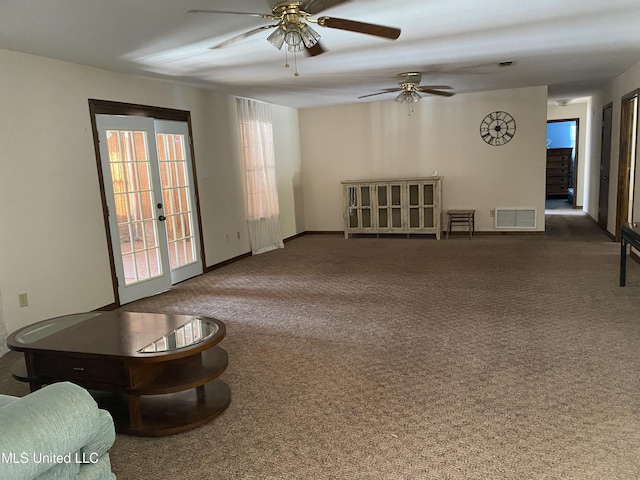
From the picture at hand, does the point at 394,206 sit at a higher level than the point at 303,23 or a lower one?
lower

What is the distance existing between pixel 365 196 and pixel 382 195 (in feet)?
1.00

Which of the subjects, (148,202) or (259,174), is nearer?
(148,202)

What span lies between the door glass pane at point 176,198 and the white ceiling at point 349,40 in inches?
31.8

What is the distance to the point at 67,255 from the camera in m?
4.25

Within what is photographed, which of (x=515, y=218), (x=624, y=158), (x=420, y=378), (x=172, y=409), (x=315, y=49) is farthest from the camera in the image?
(x=515, y=218)

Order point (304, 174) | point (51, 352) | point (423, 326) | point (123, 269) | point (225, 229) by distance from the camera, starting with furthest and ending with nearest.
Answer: point (304, 174), point (225, 229), point (123, 269), point (423, 326), point (51, 352)

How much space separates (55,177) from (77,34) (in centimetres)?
135

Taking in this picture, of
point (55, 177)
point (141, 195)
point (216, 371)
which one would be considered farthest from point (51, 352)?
point (141, 195)

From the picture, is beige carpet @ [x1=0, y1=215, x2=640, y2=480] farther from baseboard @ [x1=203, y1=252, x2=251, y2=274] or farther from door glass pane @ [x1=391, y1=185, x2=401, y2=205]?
door glass pane @ [x1=391, y1=185, x2=401, y2=205]

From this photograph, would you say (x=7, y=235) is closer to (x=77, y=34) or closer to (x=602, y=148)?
(x=77, y=34)

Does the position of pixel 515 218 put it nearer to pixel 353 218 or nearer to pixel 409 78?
pixel 353 218

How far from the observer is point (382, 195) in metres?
7.95

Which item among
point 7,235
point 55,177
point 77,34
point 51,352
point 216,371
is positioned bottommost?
point 216,371

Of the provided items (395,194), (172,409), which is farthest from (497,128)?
(172,409)
